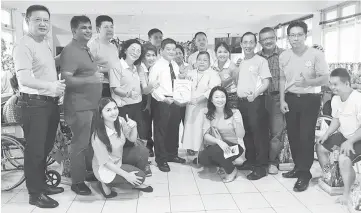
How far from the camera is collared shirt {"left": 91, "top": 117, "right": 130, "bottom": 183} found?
9.18 feet

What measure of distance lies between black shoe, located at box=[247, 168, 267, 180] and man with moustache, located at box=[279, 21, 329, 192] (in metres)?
0.36

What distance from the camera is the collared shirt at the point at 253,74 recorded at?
3313 mm

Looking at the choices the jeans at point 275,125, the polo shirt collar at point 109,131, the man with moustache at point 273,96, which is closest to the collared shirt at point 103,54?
the polo shirt collar at point 109,131

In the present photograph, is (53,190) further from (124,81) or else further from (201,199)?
(201,199)

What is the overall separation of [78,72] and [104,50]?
0.62 metres

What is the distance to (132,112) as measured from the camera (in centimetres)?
353

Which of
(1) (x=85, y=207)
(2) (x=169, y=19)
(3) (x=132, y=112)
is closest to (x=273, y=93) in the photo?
(3) (x=132, y=112)

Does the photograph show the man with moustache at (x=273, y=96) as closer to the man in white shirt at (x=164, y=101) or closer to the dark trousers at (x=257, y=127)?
the dark trousers at (x=257, y=127)

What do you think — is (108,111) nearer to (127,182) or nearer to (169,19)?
(127,182)

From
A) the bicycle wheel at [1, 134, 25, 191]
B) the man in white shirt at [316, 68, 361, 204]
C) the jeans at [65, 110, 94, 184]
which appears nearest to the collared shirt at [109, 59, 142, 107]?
the jeans at [65, 110, 94, 184]

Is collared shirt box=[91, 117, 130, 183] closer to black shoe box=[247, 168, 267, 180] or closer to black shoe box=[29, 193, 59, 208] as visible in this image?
black shoe box=[29, 193, 59, 208]

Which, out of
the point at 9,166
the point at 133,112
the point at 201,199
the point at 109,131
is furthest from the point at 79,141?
the point at 9,166

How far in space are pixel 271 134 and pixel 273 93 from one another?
1.60 ft

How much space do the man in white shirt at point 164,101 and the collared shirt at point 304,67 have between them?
1.30m
